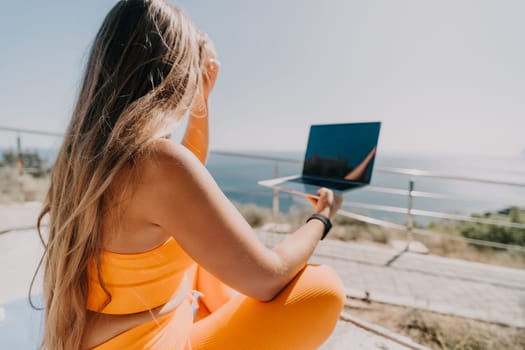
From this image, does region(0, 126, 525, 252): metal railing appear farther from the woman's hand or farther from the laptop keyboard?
the woman's hand

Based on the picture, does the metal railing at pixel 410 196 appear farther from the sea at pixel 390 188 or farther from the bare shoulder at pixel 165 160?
Result: the bare shoulder at pixel 165 160

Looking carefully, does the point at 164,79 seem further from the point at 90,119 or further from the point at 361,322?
the point at 361,322

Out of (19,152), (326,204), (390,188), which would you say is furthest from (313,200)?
(390,188)

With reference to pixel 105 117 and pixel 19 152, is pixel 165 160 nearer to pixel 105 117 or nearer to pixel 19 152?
pixel 105 117

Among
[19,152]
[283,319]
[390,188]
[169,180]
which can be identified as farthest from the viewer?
[390,188]

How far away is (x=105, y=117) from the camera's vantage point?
1.83 feet

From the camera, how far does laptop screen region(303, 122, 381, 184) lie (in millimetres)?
1061

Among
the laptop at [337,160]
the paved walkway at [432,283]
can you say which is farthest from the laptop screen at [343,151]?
the paved walkway at [432,283]

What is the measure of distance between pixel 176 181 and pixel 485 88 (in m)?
20.2

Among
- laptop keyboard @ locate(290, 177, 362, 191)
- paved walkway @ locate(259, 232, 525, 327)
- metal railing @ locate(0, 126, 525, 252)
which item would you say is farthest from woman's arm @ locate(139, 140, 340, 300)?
metal railing @ locate(0, 126, 525, 252)

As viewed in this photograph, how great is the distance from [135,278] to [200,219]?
22 cm

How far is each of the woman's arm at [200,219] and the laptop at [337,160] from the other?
16.9 inches

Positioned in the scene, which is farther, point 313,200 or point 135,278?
point 313,200

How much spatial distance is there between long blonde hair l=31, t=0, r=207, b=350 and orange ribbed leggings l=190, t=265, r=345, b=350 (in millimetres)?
303
